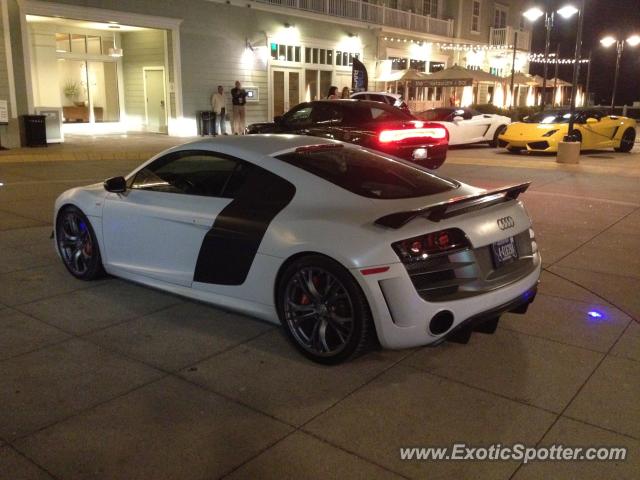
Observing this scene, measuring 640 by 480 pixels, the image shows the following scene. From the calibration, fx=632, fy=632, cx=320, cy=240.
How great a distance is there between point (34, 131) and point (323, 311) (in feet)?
53.0

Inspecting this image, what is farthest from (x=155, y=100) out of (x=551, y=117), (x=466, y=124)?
(x=551, y=117)

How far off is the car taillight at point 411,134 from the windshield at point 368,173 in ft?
18.8

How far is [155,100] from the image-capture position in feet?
75.1

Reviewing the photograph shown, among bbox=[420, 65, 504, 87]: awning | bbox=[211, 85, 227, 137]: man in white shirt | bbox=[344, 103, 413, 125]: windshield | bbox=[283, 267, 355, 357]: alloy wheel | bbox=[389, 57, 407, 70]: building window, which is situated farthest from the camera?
bbox=[389, 57, 407, 70]: building window

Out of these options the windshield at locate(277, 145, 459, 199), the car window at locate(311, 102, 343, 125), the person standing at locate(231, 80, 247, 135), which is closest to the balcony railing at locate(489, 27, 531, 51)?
the person standing at locate(231, 80, 247, 135)

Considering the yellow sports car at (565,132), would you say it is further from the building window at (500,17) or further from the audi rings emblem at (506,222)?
the building window at (500,17)

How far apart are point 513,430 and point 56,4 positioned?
18554mm

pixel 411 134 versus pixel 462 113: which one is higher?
pixel 462 113

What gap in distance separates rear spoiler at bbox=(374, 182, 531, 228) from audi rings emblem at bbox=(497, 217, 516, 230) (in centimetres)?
13

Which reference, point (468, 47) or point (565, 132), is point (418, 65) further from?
point (565, 132)

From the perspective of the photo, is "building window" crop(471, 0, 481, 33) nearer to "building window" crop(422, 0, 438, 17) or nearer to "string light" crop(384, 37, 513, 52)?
"string light" crop(384, 37, 513, 52)

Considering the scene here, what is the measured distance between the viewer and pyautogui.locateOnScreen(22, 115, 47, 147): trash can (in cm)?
1748

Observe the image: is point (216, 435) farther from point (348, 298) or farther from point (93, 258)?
point (93, 258)

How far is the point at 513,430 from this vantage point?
3.32 m
